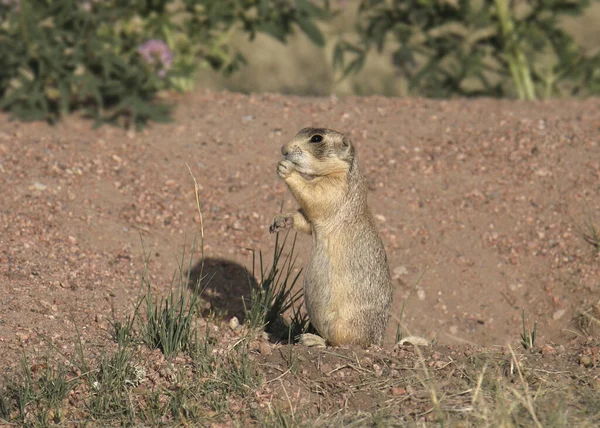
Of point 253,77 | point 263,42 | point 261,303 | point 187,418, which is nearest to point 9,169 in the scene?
point 261,303

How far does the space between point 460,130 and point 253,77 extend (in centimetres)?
344

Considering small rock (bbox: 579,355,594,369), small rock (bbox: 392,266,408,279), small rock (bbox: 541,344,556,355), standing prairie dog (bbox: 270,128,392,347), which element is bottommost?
small rock (bbox: 392,266,408,279)

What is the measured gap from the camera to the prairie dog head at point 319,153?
4.94 metres

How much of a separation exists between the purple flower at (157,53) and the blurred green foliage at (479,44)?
5.20 ft

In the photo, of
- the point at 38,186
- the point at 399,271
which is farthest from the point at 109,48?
the point at 399,271

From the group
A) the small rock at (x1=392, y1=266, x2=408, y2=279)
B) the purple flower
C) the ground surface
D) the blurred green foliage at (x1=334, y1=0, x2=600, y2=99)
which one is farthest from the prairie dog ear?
the blurred green foliage at (x1=334, y1=0, x2=600, y2=99)

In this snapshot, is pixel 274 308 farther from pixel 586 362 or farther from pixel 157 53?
pixel 157 53

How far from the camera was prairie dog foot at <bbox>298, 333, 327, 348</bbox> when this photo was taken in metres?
5.04

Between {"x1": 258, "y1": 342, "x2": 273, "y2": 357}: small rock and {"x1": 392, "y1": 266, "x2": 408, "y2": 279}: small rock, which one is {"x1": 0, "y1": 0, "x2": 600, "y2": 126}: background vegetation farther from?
{"x1": 258, "y1": 342, "x2": 273, "y2": 357}: small rock

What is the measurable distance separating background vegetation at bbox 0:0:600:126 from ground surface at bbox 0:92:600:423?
13.0 inches

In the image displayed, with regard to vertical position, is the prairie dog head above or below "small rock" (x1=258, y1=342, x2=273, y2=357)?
above

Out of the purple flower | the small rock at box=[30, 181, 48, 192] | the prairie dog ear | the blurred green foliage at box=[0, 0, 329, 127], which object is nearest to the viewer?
the prairie dog ear

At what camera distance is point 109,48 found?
26.5 ft

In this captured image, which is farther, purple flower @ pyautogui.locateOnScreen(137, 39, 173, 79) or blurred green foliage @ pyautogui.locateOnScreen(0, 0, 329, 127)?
purple flower @ pyautogui.locateOnScreen(137, 39, 173, 79)
